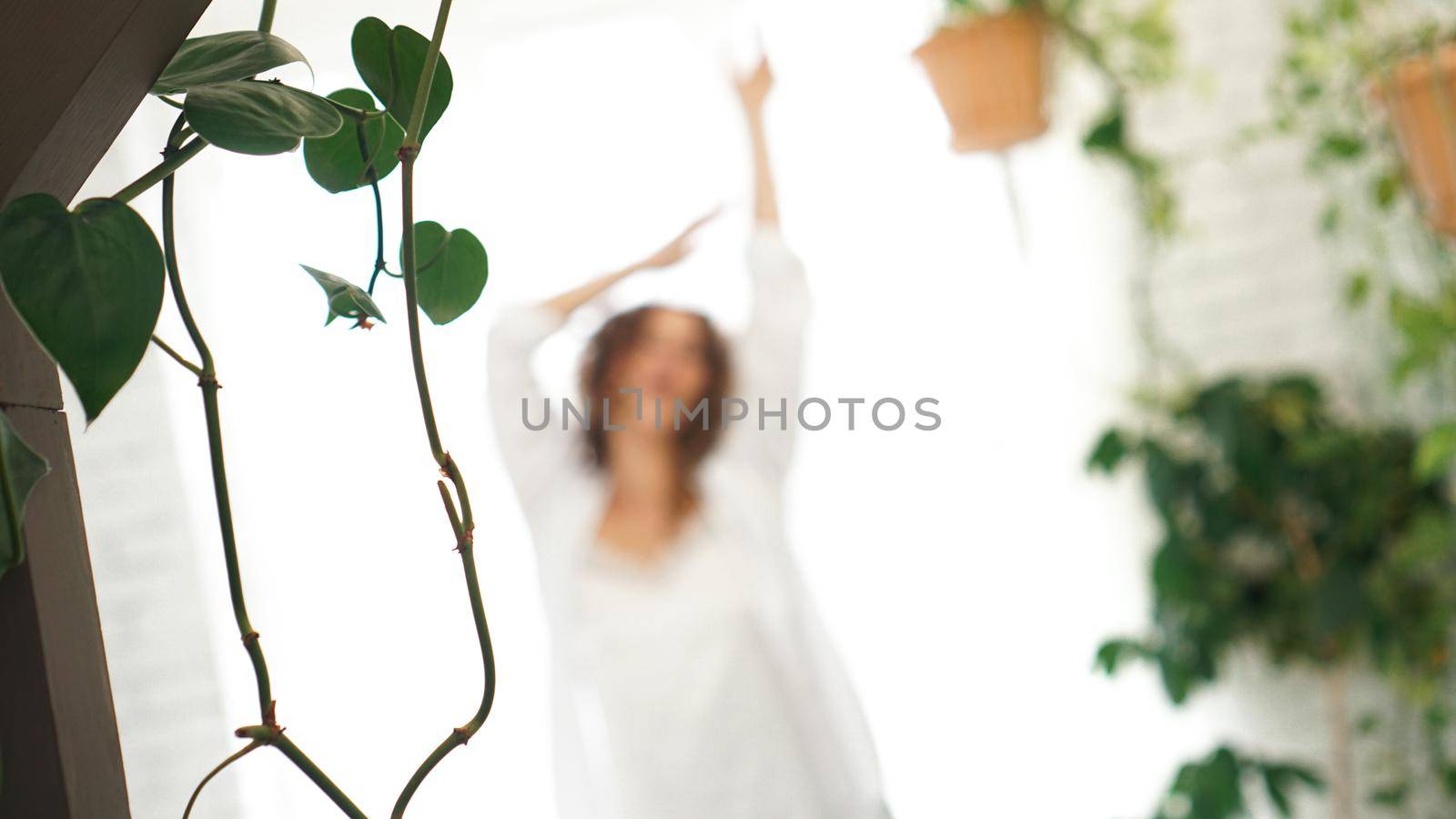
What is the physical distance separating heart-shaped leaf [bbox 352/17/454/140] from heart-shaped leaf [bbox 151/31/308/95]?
0.06 meters

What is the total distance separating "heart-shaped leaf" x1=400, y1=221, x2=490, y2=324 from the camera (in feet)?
1.30

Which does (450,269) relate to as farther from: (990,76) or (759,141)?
(759,141)

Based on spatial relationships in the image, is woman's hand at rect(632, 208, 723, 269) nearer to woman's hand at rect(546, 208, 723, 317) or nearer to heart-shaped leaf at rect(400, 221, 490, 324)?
woman's hand at rect(546, 208, 723, 317)

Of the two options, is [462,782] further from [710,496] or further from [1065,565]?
[1065,565]

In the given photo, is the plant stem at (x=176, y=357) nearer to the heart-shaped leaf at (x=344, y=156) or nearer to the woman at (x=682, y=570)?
the heart-shaped leaf at (x=344, y=156)

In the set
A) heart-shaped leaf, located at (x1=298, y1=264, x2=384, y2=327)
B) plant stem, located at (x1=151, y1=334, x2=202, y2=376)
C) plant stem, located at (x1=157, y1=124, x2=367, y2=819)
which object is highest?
heart-shaped leaf, located at (x1=298, y1=264, x2=384, y2=327)

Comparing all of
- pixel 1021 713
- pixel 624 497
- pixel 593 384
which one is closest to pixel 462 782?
pixel 624 497

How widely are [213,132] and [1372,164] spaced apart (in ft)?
7.66

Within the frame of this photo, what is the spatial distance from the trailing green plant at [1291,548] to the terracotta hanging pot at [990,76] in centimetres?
55

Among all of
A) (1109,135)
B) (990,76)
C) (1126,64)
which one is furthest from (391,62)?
(1126,64)

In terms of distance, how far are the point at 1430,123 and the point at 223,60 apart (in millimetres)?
1353

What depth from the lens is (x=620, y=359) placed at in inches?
83.9

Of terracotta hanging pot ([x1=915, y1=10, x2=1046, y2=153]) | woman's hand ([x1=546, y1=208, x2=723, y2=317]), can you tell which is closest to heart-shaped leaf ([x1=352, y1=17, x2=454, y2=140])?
terracotta hanging pot ([x1=915, y1=10, x2=1046, y2=153])

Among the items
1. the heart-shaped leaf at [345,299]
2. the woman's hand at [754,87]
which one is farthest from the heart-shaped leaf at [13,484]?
the woman's hand at [754,87]
